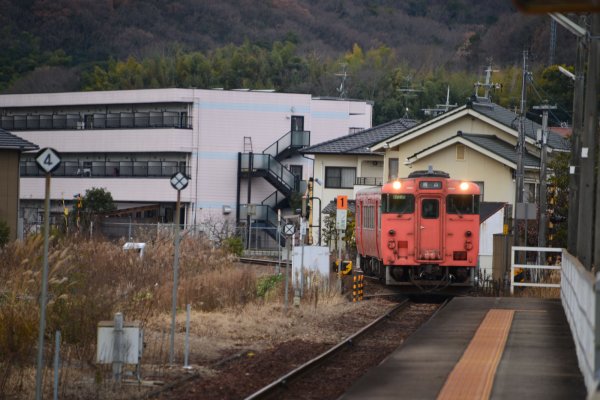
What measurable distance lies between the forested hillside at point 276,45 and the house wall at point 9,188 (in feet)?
139

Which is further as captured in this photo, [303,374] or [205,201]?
[205,201]

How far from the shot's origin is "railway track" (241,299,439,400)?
12688 millimetres

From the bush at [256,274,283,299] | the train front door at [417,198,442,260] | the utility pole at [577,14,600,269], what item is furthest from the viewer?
the train front door at [417,198,442,260]

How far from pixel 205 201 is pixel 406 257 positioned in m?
32.7

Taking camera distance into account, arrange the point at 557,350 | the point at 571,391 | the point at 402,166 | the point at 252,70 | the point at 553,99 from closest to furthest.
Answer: the point at 571,391 < the point at 557,350 < the point at 402,166 < the point at 553,99 < the point at 252,70

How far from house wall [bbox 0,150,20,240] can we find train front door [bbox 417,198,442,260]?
13446mm

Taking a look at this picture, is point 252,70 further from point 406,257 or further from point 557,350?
point 557,350

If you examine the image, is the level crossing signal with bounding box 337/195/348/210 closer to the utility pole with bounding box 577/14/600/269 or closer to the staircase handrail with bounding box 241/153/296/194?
the utility pole with bounding box 577/14/600/269

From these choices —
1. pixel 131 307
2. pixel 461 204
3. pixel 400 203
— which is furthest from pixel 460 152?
pixel 131 307

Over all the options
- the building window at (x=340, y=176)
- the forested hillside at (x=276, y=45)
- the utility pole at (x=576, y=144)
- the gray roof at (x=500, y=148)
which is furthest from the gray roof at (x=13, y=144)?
→ the forested hillside at (x=276, y=45)

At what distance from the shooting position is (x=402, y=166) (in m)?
43.5

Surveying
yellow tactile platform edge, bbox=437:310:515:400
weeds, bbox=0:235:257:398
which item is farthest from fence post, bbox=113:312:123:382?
yellow tactile platform edge, bbox=437:310:515:400

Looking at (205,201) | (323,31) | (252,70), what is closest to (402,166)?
(205,201)

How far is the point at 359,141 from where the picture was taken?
50.2m
